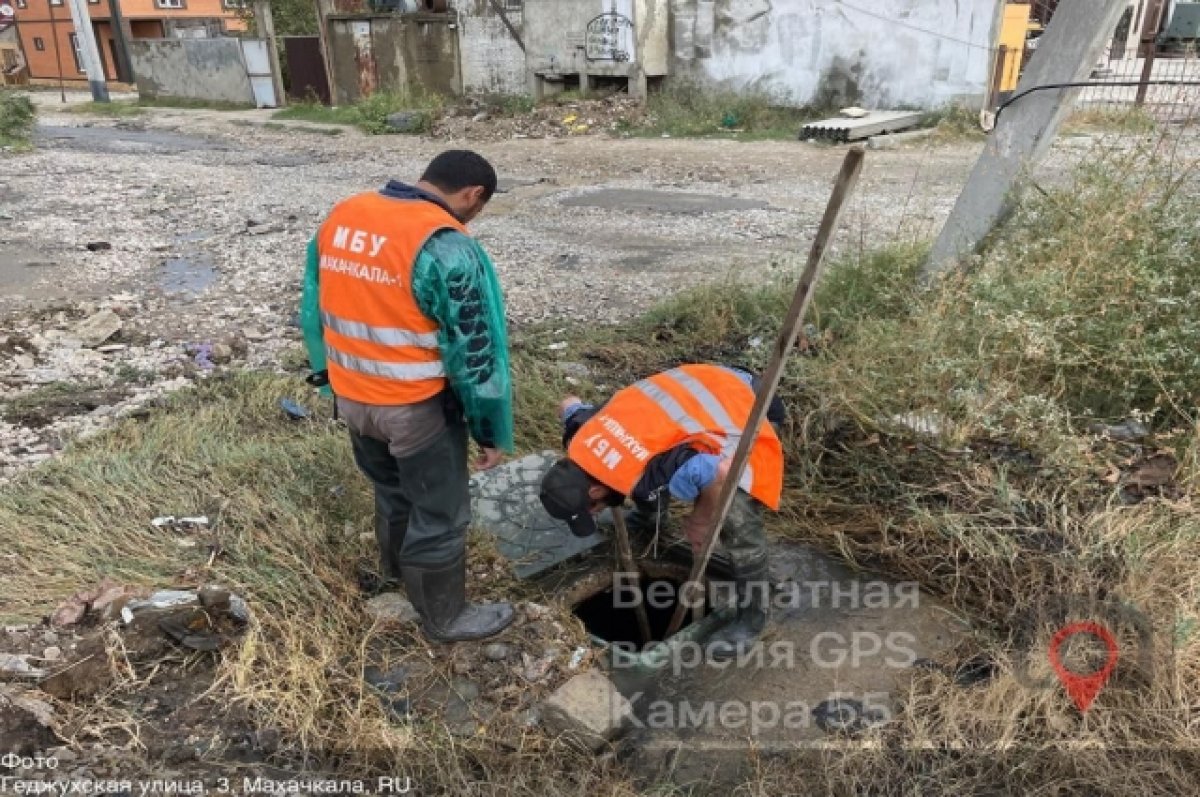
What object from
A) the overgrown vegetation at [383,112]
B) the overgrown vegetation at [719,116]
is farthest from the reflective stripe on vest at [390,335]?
the overgrown vegetation at [383,112]

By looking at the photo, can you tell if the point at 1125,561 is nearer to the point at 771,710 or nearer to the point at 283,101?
the point at 771,710

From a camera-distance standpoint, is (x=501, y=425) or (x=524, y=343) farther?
(x=524, y=343)

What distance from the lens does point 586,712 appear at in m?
2.32

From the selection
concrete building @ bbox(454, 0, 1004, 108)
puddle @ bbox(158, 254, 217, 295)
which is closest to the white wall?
concrete building @ bbox(454, 0, 1004, 108)

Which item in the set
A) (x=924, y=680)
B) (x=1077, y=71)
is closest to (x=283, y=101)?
(x=1077, y=71)

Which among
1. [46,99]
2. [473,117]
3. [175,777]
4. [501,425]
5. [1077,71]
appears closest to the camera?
[175,777]

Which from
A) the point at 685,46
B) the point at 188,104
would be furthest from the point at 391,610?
the point at 188,104

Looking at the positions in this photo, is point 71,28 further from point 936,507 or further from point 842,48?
point 936,507

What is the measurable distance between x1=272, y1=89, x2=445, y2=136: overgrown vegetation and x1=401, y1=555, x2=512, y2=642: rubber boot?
12972mm

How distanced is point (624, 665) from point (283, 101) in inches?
785

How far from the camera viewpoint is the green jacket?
2.19m

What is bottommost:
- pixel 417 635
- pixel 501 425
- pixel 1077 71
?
pixel 417 635

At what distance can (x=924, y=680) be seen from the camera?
255 cm

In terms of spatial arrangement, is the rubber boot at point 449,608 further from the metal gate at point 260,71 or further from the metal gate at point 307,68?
the metal gate at point 260,71
